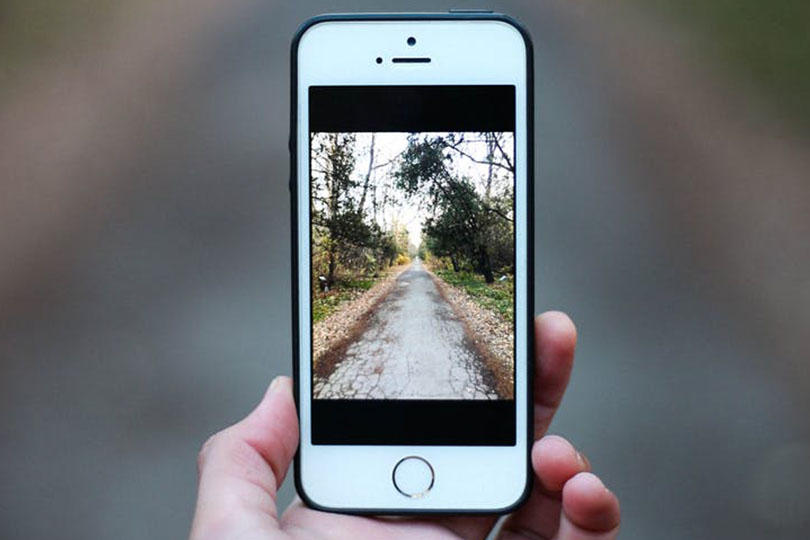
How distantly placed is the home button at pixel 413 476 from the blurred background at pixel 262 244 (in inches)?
12.7

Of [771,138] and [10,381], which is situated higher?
[771,138]

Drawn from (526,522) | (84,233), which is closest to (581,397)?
(526,522)

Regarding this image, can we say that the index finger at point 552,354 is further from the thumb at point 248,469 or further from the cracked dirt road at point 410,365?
the thumb at point 248,469

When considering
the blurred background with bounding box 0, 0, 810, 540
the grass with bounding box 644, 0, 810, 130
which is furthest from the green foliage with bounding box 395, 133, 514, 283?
the grass with bounding box 644, 0, 810, 130

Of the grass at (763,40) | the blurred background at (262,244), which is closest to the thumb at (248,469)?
the blurred background at (262,244)

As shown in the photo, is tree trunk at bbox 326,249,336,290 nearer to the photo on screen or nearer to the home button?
the photo on screen

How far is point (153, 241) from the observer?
29.1 inches

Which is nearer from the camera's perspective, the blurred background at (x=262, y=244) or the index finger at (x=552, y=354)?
the index finger at (x=552, y=354)

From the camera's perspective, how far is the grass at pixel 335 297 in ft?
1.53

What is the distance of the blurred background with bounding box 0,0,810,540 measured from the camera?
0.74m

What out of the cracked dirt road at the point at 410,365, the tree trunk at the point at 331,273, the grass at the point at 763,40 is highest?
the grass at the point at 763,40

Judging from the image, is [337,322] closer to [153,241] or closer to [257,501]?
[257,501]

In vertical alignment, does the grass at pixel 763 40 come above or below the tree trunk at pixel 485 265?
above

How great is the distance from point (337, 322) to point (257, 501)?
0.13 meters
